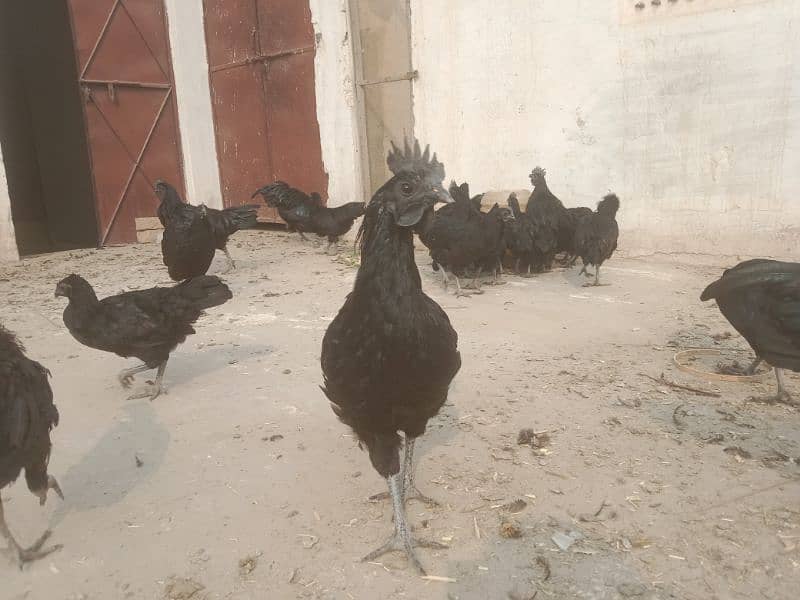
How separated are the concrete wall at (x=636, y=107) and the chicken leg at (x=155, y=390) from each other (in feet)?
21.9

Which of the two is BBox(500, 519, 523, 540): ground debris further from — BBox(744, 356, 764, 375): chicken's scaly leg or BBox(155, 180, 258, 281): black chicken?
BBox(155, 180, 258, 281): black chicken

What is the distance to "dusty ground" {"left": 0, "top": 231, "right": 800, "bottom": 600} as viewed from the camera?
2.48 meters

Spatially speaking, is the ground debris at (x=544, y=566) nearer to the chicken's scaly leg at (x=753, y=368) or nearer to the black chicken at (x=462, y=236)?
the chicken's scaly leg at (x=753, y=368)

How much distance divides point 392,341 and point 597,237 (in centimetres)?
538

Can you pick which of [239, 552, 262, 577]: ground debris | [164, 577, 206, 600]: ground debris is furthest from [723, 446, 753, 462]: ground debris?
[164, 577, 206, 600]: ground debris

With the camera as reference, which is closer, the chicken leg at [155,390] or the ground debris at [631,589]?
the ground debris at [631,589]

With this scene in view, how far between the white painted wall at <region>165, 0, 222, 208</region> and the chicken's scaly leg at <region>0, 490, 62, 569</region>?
11.4 meters

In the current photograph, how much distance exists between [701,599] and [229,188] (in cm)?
1286

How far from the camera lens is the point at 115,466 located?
343 cm

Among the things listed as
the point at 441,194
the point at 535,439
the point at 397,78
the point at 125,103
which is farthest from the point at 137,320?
the point at 125,103

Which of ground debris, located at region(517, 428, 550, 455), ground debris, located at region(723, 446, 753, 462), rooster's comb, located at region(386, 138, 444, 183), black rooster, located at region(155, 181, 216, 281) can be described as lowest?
ground debris, located at region(723, 446, 753, 462)

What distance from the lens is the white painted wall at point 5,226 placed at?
972 cm

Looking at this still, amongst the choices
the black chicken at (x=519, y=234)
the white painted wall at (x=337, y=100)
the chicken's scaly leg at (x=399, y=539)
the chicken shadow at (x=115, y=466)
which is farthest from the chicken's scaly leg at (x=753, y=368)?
the white painted wall at (x=337, y=100)

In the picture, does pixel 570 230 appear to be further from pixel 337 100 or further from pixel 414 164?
pixel 414 164
